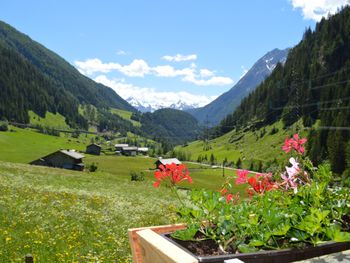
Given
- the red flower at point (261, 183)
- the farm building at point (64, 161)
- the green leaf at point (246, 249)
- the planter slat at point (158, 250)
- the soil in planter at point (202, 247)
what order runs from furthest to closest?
the farm building at point (64, 161) → the red flower at point (261, 183) → the soil in planter at point (202, 247) → the green leaf at point (246, 249) → the planter slat at point (158, 250)

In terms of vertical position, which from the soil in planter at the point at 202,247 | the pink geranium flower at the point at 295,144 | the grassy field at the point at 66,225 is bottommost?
the grassy field at the point at 66,225

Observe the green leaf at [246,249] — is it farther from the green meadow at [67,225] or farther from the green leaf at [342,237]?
the green meadow at [67,225]

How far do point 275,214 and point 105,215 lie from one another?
14.6 meters

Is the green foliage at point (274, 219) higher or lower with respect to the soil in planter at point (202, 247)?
higher

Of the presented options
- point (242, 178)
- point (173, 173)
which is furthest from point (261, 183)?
point (173, 173)

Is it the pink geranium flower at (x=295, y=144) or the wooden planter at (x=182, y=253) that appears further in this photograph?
the pink geranium flower at (x=295, y=144)

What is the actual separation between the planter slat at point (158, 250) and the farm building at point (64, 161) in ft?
418

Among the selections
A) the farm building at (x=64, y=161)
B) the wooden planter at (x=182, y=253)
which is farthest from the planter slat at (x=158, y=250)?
the farm building at (x=64, y=161)

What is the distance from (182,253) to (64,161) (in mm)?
131408

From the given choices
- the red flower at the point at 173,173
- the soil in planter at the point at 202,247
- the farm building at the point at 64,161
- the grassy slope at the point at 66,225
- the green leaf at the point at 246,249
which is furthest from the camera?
the farm building at the point at 64,161

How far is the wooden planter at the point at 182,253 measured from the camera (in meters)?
2.75

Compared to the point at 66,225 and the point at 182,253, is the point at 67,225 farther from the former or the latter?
the point at 182,253

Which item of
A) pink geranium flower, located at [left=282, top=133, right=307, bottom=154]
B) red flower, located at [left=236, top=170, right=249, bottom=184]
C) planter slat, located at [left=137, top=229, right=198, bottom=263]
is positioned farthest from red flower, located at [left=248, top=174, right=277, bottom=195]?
planter slat, located at [left=137, top=229, right=198, bottom=263]

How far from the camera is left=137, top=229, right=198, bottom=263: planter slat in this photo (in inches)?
108
